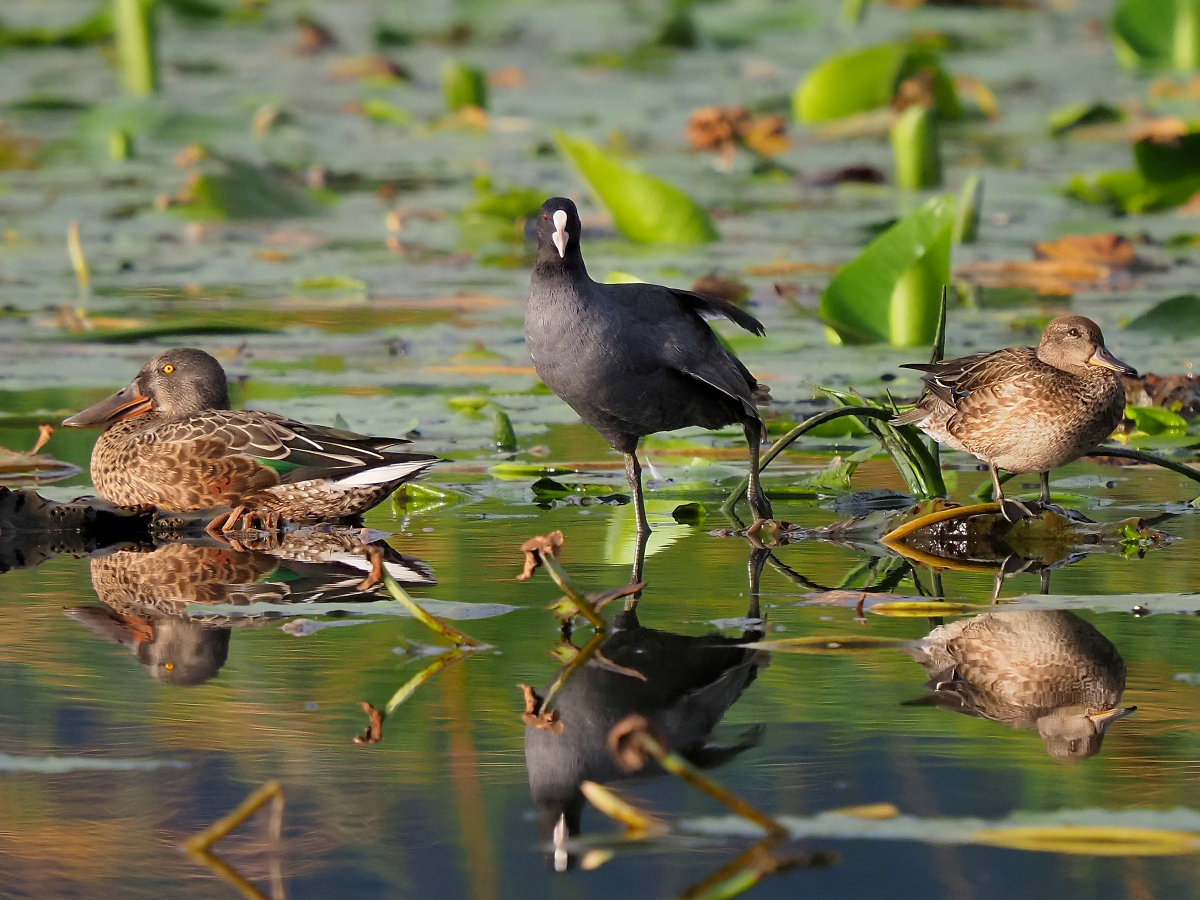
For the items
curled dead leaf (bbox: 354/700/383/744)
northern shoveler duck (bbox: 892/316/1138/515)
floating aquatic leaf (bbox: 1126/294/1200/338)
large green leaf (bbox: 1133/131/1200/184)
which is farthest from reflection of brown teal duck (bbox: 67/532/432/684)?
large green leaf (bbox: 1133/131/1200/184)

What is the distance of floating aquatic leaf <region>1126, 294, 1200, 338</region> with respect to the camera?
8.38m

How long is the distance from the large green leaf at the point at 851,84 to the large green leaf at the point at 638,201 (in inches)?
180

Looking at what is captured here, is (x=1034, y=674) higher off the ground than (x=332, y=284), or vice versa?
(x=332, y=284)

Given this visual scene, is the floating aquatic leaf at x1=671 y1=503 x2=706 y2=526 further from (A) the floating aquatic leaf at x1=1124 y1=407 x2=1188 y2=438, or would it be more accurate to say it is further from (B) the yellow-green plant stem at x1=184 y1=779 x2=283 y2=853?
(B) the yellow-green plant stem at x1=184 y1=779 x2=283 y2=853

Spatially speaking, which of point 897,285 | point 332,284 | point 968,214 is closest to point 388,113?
point 332,284

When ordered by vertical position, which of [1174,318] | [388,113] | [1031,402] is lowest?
[1031,402]

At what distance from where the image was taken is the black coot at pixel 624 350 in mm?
5500

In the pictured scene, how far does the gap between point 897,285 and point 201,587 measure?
12.4 feet

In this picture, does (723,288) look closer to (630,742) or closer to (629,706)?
(629,706)

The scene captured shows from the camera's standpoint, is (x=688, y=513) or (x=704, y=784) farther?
(x=688, y=513)

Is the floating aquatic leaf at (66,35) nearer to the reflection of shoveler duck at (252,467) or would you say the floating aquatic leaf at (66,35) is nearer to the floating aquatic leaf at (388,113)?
the floating aquatic leaf at (388,113)

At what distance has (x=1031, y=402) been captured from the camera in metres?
5.55

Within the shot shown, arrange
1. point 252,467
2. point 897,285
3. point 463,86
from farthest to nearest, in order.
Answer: point 463,86, point 897,285, point 252,467

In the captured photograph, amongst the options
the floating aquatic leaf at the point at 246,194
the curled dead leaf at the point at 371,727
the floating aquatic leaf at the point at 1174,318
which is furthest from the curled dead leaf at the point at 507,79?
the curled dead leaf at the point at 371,727
